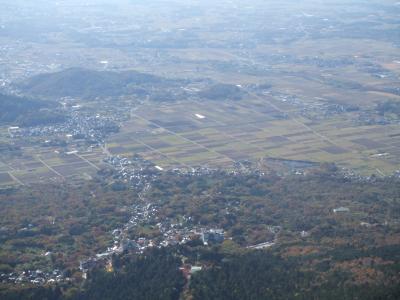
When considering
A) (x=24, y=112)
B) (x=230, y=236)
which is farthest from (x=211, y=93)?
(x=230, y=236)

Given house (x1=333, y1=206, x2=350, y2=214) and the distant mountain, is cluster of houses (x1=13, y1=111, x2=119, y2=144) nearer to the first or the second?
the distant mountain

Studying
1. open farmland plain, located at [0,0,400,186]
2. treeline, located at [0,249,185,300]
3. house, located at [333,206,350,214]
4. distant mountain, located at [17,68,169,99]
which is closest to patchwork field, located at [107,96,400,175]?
open farmland plain, located at [0,0,400,186]

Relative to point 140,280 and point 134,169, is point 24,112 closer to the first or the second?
point 134,169

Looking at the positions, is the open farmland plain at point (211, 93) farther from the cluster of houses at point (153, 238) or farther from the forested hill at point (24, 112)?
the cluster of houses at point (153, 238)

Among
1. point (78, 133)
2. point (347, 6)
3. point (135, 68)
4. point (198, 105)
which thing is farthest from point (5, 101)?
point (347, 6)

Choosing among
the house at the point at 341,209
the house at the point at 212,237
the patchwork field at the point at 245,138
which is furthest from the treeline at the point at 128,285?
the patchwork field at the point at 245,138

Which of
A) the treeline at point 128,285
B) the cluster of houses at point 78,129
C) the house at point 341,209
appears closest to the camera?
the treeline at point 128,285
